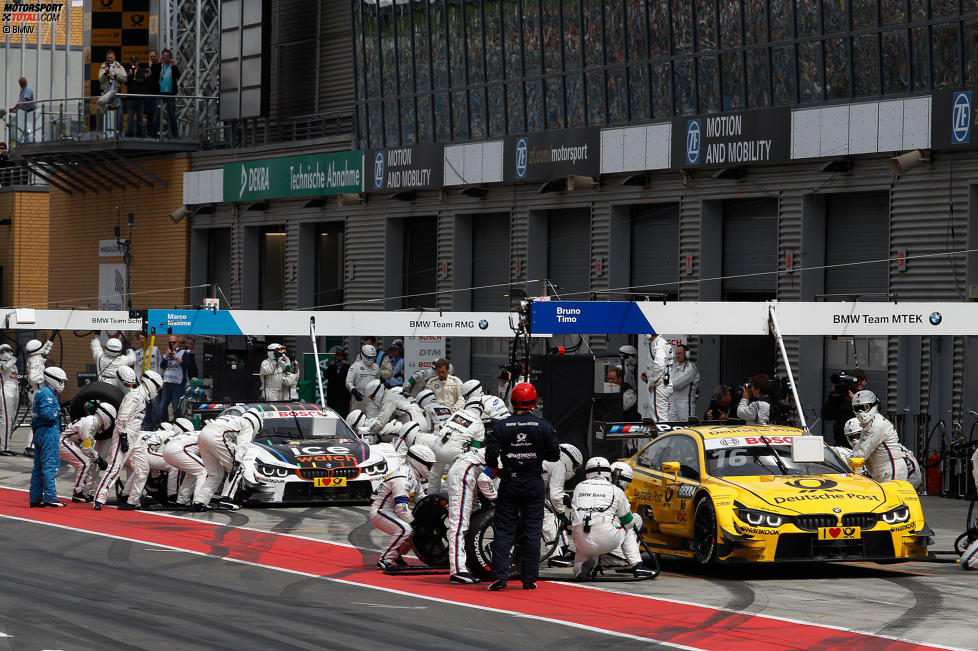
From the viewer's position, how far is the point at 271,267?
41.3m

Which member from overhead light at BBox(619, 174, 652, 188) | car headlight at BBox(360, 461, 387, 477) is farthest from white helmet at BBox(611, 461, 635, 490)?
overhead light at BBox(619, 174, 652, 188)

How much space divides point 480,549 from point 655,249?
1709cm

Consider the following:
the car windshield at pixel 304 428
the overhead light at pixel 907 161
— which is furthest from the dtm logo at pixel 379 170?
the car windshield at pixel 304 428

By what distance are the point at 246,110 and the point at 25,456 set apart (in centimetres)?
1458

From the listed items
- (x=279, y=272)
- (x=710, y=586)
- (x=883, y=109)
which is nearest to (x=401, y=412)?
(x=710, y=586)

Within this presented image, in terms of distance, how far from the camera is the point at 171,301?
42594 millimetres

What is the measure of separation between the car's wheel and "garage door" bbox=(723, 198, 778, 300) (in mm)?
13326

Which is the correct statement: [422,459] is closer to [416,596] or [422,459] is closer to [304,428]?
[416,596]

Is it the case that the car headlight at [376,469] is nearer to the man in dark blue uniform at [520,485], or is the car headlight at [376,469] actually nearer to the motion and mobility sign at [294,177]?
the man in dark blue uniform at [520,485]

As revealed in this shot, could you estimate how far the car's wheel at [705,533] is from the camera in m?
14.0

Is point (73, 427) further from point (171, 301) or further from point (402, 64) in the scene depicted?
point (171, 301)

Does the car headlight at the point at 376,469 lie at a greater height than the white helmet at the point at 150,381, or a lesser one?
lesser
